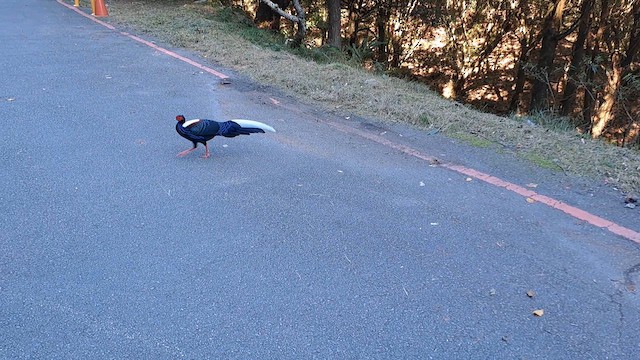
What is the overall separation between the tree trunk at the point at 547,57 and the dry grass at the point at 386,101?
569 centimetres

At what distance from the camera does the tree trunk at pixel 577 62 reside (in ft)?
43.7

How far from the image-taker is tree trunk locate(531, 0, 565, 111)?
13.0 m

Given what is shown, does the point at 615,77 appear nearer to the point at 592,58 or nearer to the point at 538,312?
the point at 592,58

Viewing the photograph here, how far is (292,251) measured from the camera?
3.82 metres

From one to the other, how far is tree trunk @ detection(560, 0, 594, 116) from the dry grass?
6883 mm

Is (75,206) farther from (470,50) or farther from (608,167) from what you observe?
(470,50)

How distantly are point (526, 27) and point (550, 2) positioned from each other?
2071 millimetres

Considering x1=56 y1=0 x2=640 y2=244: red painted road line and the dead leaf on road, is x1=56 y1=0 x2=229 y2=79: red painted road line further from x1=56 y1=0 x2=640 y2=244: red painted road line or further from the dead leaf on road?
the dead leaf on road

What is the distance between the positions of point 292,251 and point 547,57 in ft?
39.3

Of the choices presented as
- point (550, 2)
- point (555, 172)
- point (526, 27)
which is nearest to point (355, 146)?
point (555, 172)

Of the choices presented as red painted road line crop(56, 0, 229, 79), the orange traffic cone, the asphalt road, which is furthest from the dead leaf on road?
the orange traffic cone

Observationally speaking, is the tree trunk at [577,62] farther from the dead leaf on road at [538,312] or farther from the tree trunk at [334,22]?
the dead leaf on road at [538,312]

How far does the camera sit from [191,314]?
124 inches

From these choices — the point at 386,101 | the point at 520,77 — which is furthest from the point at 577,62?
the point at 386,101
